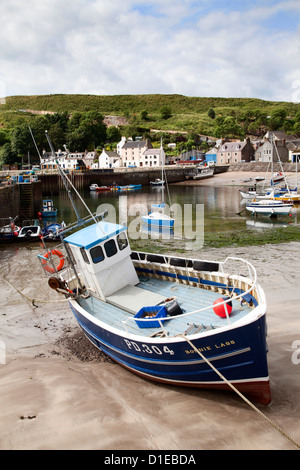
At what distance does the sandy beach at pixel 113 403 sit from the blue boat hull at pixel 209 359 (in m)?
0.38

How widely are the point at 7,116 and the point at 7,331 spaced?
162 meters

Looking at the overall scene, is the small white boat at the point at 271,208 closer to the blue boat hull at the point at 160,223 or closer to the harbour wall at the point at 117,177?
the blue boat hull at the point at 160,223

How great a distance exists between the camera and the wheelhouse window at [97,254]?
970 cm

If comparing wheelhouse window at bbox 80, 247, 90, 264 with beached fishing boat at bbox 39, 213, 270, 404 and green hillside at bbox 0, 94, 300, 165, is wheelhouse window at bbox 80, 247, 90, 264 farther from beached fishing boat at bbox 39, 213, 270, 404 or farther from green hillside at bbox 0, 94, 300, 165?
green hillside at bbox 0, 94, 300, 165

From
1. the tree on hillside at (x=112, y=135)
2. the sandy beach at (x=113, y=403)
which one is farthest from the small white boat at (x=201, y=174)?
the sandy beach at (x=113, y=403)

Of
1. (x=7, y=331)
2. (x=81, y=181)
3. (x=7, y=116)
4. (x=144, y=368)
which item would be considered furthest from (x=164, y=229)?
(x=7, y=116)

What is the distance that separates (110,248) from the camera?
10.1m

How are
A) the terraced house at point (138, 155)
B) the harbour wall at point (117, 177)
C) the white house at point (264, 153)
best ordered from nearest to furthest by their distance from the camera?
the harbour wall at point (117, 177)
the white house at point (264, 153)
the terraced house at point (138, 155)

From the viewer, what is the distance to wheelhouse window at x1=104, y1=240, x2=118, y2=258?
9.98m

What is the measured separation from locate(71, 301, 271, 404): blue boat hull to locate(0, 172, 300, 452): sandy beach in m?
0.38

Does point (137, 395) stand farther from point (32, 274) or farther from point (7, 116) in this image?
point (7, 116)

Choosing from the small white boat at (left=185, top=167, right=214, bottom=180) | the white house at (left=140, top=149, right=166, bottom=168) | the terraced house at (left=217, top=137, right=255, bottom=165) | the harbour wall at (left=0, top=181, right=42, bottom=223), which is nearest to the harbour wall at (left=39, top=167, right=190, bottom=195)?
the small white boat at (left=185, top=167, right=214, bottom=180)

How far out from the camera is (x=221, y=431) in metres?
6.22

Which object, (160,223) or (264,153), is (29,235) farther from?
(264,153)
